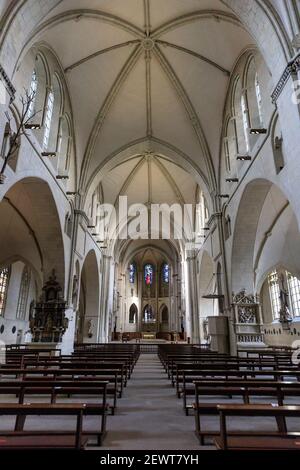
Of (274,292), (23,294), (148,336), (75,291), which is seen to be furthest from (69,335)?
(148,336)

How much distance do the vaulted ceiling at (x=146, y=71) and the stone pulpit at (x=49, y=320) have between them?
7.77m

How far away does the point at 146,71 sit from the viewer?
627 inches

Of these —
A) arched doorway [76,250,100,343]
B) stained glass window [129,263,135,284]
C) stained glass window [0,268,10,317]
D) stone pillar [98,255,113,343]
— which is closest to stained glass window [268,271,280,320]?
stone pillar [98,255,113,343]

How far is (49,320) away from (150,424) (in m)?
10.6

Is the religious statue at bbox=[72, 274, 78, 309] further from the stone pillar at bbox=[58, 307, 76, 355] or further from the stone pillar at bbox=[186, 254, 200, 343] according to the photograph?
the stone pillar at bbox=[186, 254, 200, 343]

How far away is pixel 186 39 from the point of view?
14008 mm

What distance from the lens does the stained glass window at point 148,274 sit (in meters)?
47.9

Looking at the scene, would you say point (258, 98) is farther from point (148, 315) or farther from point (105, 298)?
point (148, 315)

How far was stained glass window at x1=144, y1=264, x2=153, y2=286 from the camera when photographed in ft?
157

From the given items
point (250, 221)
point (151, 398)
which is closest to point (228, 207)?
point (250, 221)

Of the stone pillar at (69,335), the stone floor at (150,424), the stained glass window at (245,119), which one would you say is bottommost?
the stone floor at (150,424)

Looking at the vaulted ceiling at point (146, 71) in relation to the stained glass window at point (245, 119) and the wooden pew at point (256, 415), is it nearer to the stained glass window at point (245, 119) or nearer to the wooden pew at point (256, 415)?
the stained glass window at point (245, 119)

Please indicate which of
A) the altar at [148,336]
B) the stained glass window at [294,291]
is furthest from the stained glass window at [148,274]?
the stained glass window at [294,291]

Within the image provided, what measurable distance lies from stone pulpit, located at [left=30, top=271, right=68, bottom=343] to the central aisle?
7.82 metres
